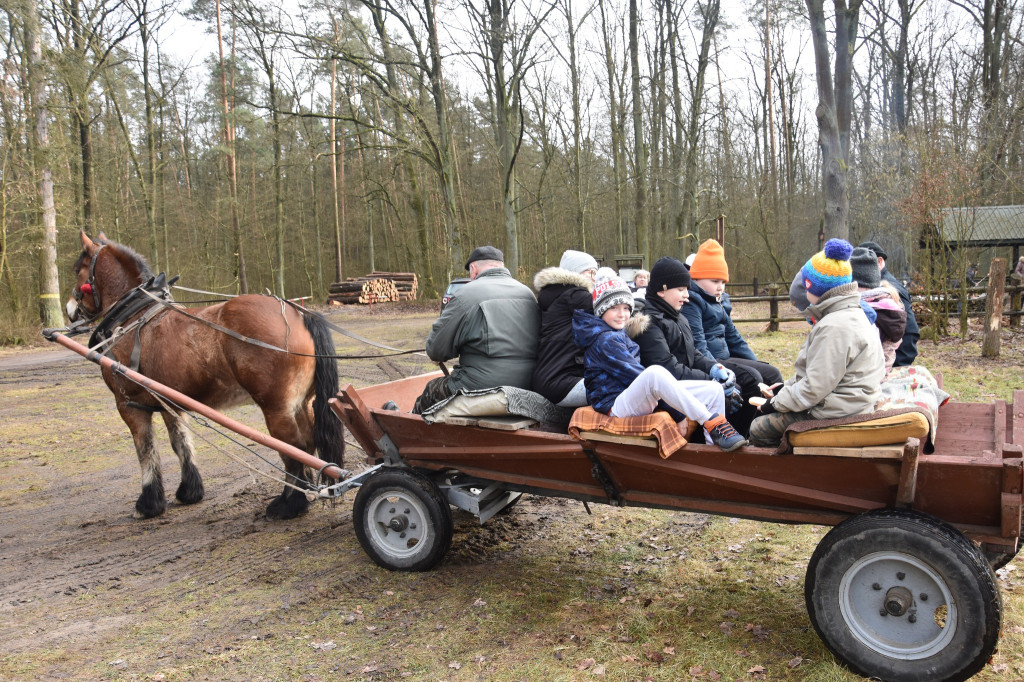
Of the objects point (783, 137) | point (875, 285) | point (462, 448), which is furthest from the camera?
point (783, 137)

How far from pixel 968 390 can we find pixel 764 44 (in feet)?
82.7

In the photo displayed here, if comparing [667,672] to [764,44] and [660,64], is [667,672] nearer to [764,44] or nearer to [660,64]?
[660,64]

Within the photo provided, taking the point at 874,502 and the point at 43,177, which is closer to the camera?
the point at 874,502

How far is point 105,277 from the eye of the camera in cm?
577

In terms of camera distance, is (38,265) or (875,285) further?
(38,265)

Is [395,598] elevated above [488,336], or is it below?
below

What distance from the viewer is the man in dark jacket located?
140 inches

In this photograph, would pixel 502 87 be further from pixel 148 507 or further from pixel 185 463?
pixel 148 507

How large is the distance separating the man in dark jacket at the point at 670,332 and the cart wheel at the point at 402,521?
1453 millimetres

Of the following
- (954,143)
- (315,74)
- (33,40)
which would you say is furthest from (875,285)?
(315,74)

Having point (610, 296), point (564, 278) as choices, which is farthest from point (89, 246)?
point (610, 296)

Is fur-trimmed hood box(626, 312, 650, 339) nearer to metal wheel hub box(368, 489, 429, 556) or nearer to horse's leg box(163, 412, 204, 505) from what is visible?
metal wheel hub box(368, 489, 429, 556)

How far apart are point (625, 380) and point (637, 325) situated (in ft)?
1.28

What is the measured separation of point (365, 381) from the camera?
10227mm
